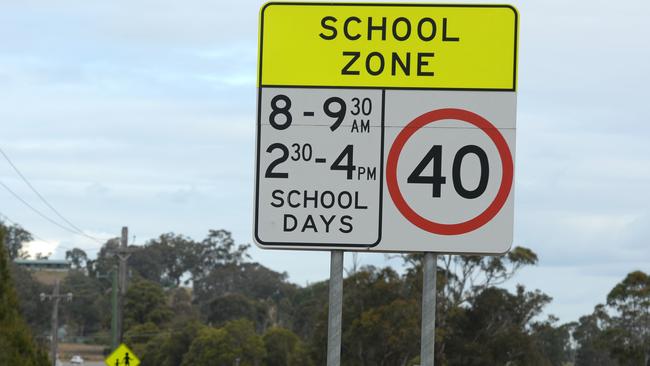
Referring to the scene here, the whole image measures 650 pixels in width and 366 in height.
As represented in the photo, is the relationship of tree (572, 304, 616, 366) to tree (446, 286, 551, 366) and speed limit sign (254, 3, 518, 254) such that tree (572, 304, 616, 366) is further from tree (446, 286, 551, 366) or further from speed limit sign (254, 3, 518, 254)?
speed limit sign (254, 3, 518, 254)

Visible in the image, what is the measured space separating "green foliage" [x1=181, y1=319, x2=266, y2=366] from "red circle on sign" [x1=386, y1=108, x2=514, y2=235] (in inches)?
2260

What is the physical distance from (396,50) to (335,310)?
1.14m

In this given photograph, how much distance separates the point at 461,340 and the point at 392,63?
4867 centimetres

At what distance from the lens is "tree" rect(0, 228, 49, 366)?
15.6 metres

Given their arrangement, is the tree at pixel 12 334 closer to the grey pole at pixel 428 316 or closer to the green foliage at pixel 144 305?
the grey pole at pixel 428 316

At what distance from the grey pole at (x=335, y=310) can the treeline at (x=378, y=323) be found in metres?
44.5

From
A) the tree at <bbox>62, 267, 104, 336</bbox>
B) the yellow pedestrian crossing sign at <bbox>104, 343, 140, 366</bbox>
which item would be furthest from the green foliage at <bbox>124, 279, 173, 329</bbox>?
the yellow pedestrian crossing sign at <bbox>104, 343, 140, 366</bbox>

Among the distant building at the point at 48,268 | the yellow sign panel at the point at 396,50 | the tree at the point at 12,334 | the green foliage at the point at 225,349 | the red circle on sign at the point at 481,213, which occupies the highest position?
the distant building at the point at 48,268

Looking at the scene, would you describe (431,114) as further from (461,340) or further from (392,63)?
(461,340)

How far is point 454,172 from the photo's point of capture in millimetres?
5465

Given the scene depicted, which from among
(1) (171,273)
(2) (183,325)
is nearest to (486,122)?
(2) (183,325)

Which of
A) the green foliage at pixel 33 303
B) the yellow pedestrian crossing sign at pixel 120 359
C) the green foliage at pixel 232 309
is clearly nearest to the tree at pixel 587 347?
the green foliage at pixel 232 309

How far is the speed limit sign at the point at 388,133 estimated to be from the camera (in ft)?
18.0

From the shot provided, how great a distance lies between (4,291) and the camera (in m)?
16.7
